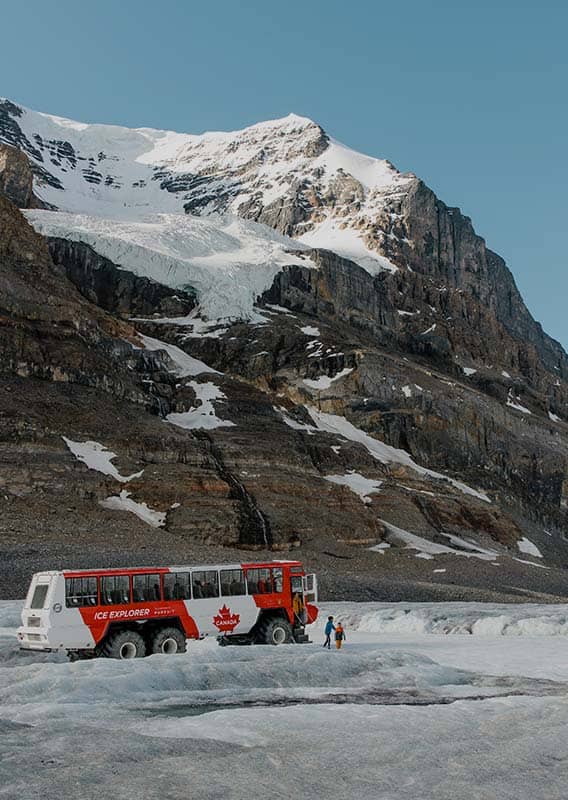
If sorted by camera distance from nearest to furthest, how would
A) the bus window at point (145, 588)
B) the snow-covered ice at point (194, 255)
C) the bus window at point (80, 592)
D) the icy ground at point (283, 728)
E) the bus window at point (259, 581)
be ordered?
the icy ground at point (283, 728), the bus window at point (80, 592), the bus window at point (145, 588), the bus window at point (259, 581), the snow-covered ice at point (194, 255)

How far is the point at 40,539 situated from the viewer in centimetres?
6481

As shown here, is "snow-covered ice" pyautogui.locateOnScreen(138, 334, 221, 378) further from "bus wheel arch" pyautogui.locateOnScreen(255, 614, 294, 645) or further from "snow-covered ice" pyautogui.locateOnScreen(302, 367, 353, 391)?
"bus wheel arch" pyautogui.locateOnScreen(255, 614, 294, 645)

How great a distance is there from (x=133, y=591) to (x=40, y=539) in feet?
131

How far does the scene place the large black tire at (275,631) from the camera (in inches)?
1211

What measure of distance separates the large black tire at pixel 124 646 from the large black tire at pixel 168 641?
406 mm

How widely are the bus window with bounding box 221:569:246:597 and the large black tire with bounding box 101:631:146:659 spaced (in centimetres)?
386

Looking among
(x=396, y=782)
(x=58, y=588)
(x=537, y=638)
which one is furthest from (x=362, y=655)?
(x=537, y=638)

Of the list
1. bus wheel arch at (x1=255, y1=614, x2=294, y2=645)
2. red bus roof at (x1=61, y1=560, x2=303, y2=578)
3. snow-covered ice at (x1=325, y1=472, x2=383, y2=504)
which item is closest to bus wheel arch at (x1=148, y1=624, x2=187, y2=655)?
red bus roof at (x1=61, y1=560, x2=303, y2=578)

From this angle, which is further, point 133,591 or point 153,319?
point 153,319

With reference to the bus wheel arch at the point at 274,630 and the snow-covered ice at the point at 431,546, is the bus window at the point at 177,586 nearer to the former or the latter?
the bus wheel arch at the point at 274,630

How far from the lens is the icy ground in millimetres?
12055

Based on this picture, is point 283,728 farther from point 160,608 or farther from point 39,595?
point 39,595

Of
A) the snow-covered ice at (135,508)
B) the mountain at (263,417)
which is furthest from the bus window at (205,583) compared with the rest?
the snow-covered ice at (135,508)

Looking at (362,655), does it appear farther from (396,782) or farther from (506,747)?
(396,782)
